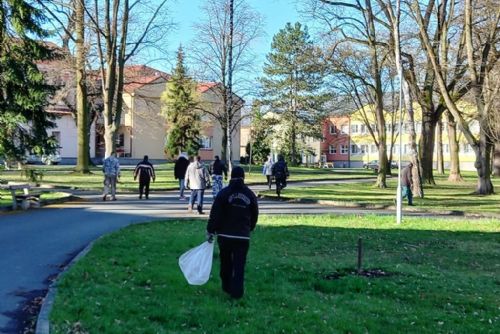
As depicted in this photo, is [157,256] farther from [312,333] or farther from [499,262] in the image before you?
[499,262]

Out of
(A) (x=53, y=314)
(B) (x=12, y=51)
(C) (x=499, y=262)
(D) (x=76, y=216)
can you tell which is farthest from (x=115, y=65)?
(A) (x=53, y=314)

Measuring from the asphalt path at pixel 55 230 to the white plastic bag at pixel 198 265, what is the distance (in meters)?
1.97

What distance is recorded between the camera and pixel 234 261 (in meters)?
7.70

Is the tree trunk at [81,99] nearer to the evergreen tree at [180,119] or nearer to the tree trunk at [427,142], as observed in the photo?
the tree trunk at [427,142]

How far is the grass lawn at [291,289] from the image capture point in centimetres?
659

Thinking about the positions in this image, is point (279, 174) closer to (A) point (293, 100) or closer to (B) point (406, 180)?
(B) point (406, 180)

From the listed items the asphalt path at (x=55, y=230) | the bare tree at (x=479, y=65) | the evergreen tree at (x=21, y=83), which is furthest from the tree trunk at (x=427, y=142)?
the evergreen tree at (x=21, y=83)

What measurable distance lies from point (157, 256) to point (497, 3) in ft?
76.5

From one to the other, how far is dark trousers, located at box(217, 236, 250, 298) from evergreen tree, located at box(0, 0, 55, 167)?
43.4ft

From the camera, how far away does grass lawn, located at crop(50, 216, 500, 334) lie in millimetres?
6594

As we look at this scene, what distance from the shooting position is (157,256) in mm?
10625

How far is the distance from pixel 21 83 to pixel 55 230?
665cm

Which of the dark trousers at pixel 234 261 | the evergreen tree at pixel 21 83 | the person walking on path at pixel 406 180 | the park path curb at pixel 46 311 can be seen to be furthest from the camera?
the person walking on path at pixel 406 180

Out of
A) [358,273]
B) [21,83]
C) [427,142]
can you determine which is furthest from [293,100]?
[358,273]
